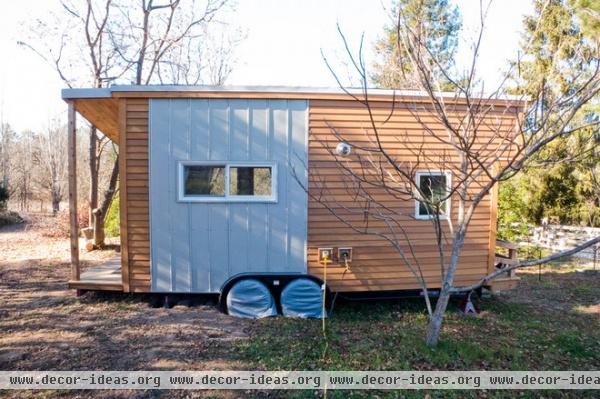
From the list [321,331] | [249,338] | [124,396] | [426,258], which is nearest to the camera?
[124,396]

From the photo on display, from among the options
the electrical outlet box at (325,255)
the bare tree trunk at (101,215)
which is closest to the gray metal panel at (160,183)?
the electrical outlet box at (325,255)

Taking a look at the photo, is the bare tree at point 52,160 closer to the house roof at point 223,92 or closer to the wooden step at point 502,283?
the house roof at point 223,92

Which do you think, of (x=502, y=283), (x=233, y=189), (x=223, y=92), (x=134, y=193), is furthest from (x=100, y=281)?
(x=502, y=283)

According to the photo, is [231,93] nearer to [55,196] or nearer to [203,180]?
[203,180]

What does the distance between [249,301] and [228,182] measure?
168 centimetres

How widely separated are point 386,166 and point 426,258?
1.52m

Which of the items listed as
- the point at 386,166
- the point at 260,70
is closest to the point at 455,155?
the point at 386,166

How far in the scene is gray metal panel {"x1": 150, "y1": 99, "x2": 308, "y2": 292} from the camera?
470 centimetres

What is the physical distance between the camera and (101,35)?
9805 millimetres

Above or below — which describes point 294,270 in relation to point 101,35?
below

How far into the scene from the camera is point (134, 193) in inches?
187

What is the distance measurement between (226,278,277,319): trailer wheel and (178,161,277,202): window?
1218 mm

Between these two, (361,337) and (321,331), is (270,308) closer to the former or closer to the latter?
(321,331)

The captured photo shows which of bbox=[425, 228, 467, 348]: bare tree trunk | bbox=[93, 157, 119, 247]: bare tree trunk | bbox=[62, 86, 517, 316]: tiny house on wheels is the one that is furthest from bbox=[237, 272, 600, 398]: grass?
bbox=[93, 157, 119, 247]: bare tree trunk
